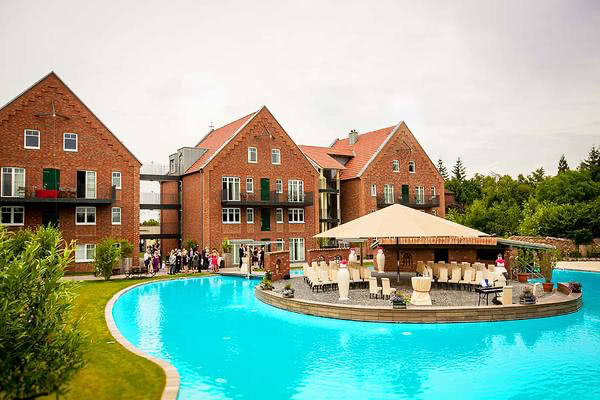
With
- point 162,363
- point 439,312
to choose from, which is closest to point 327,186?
point 439,312

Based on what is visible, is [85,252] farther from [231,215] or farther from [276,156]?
[276,156]

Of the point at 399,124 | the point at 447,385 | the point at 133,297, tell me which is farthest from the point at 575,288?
the point at 399,124

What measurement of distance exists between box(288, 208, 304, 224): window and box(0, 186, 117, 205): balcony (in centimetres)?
1418

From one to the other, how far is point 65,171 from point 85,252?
5526mm

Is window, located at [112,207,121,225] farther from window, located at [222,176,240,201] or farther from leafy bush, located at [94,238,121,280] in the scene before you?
window, located at [222,176,240,201]

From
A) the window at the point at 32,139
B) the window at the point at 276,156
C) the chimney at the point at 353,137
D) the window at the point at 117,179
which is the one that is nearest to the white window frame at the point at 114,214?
the window at the point at 117,179

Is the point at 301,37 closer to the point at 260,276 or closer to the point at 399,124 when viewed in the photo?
the point at 260,276

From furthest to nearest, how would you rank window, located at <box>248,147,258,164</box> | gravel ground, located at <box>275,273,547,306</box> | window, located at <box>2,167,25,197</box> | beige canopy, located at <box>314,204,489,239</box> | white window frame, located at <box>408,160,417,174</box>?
white window frame, located at <box>408,160,417,174</box>
window, located at <box>248,147,258,164</box>
window, located at <box>2,167,25,197</box>
beige canopy, located at <box>314,204,489,239</box>
gravel ground, located at <box>275,273,547,306</box>

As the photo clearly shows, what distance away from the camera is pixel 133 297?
70.3ft

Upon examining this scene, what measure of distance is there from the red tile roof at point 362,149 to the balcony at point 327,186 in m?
1.32

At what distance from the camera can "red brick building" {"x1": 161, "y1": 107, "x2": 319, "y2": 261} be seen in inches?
1390

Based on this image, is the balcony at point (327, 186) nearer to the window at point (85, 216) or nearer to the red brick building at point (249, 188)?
the red brick building at point (249, 188)


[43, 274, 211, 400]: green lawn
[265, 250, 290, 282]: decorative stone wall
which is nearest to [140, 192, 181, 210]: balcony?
[265, 250, 290, 282]: decorative stone wall

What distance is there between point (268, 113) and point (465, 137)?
18926 mm
